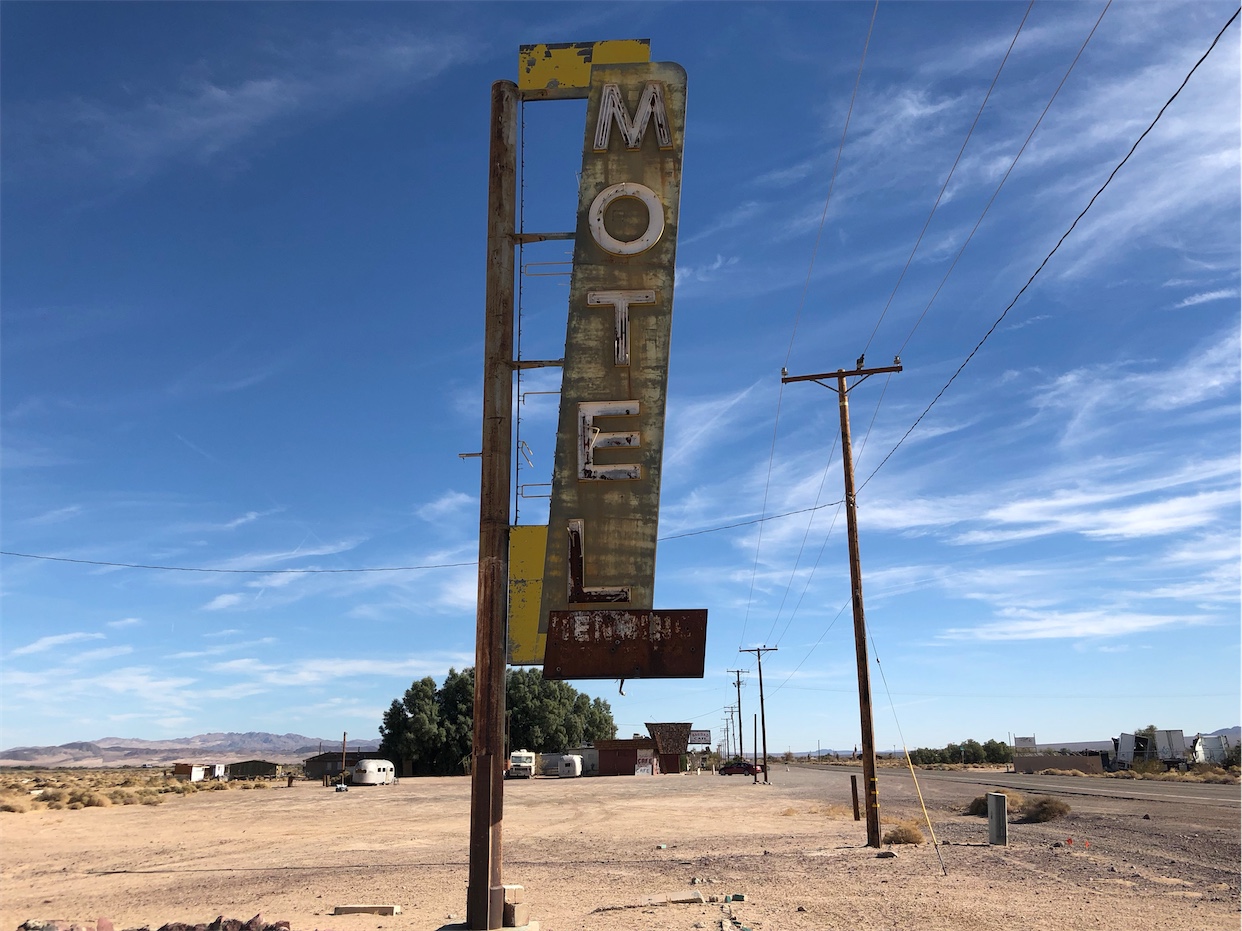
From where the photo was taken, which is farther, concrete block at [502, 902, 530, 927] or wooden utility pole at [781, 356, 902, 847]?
wooden utility pole at [781, 356, 902, 847]

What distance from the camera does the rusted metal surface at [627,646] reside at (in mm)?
9680

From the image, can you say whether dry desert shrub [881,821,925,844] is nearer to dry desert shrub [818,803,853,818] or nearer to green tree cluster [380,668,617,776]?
dry desert shrub [818,803,853,818]

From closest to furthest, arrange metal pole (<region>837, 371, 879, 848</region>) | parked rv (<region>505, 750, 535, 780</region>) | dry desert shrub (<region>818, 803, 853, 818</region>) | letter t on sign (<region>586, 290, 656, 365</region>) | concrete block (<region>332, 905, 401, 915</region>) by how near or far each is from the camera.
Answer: letter t on sign (<region>586, 290, 656, 365</region>) < concrete block (<region>332, 905, 401, 915</region>) < metal pole (<region>837, 371, 879, 848</region>) < dry desert shrub (<region>818, 803, 853, 818</region>) < parked rv (<region>505, 750, 535, 780</region>)

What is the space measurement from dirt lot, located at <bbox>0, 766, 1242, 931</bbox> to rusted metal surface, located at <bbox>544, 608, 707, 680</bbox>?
375cm

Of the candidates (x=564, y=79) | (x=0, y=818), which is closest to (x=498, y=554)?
(x=564, y=79)

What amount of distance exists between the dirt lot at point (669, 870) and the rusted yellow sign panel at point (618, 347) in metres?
4.83

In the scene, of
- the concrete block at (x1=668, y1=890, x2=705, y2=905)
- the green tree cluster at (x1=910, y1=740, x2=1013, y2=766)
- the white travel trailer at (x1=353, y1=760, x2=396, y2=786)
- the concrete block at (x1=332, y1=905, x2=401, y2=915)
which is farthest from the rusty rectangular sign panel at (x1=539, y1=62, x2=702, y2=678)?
the green tree cluster at (x1=910, y1=740, x2=1013, y2=766)

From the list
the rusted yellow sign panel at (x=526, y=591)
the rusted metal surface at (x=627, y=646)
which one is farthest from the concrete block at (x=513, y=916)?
the rusted yellow sign panel at (x=526, y=591)

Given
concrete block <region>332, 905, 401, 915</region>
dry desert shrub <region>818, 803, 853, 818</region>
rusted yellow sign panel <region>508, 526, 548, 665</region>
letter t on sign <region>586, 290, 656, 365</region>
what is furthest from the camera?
dry desert shrub <region>818, 803, 853, 818</region>

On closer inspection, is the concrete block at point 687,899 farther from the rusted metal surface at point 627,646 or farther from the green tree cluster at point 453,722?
the green tree cluster at point 453,722

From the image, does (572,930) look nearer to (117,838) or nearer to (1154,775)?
(117,838)

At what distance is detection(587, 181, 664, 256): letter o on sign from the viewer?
10484 millimetres

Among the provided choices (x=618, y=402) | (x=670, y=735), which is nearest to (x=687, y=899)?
(x=618, y=402)

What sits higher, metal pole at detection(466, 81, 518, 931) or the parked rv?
metal pole at detection(466, 81, 518, 931)
